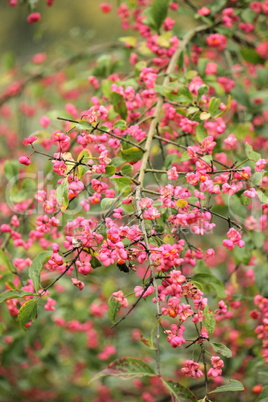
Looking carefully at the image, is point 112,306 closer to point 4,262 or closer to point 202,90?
point 4,262

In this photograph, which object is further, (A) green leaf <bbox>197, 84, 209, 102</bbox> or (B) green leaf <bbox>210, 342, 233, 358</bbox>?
(A) green leaf <bbox>197, 84, 209, 102</bbox>

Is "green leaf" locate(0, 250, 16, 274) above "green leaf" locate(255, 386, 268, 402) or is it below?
above

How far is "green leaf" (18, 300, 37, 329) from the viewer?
3.46ft

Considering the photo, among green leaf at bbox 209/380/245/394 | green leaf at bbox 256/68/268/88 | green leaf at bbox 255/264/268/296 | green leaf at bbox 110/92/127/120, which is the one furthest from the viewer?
green leaf at bbox 256/68/268/88

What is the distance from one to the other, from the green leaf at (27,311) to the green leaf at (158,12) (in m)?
0.92

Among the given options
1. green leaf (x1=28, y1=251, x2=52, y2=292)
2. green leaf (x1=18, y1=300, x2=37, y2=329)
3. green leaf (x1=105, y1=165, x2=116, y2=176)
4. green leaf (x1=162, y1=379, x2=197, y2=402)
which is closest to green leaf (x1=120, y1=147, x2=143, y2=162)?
green leaf (x1=105, y1=165, x2=116, y2=176)

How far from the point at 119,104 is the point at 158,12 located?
397 mm

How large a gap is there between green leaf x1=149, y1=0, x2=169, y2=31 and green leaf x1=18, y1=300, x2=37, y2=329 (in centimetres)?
92

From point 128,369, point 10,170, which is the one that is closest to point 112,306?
point 128,369

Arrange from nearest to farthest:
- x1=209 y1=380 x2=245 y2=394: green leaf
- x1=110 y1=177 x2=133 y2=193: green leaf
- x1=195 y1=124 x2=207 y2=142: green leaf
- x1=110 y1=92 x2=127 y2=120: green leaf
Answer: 1. x1=209 y1=380 x2=245 y2=394: green leaf
2. x1=110 y1=177 x2=133 y2=193: green leaf
3. x1=195 y1=124 x2=207 y2=142: green leaf
4. x1=110 y1=92 x2=127 y2=120: green leaf

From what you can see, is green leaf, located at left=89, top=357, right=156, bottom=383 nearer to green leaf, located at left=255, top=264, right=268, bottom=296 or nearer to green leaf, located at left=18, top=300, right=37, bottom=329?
green leaf, located at left=18, top=300, right=37, bottom=329

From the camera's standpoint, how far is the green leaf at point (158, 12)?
4.91 ft

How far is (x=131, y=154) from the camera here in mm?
1190

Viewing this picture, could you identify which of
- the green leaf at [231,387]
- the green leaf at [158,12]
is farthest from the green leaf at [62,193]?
the green leaf at [158,12]
